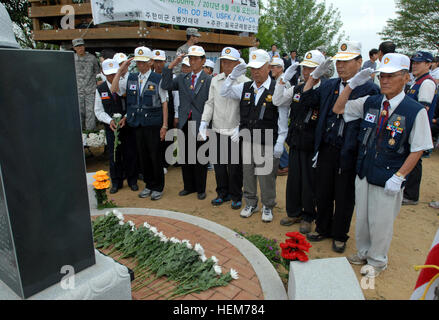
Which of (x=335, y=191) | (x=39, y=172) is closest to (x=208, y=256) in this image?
(x=335, y=191)

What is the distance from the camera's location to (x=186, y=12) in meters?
6.95

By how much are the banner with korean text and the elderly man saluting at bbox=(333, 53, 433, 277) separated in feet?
15.6

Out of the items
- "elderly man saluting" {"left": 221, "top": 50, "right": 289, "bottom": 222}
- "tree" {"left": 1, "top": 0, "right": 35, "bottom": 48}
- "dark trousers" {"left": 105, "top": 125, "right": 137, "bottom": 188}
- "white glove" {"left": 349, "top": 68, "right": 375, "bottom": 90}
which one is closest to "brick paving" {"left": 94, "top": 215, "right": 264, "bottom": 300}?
"elderly man saluting" {"left": 221, "top": 50, "right": 289, "bottom": 222}

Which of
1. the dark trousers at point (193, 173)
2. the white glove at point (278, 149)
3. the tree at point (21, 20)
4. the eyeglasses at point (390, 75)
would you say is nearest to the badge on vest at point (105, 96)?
the dark trousers at point (193, 173)

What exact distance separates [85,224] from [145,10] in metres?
5.33

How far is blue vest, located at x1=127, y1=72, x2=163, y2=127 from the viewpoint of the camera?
484 cm

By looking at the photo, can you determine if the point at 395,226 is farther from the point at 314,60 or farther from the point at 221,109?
the point at 221,109

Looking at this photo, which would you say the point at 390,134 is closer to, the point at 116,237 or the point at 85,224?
the point at 85,224

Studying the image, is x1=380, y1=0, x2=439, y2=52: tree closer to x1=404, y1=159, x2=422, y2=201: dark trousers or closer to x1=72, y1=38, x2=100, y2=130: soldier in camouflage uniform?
x1=404, y1=159, x2=422, y2=201: dark trousers

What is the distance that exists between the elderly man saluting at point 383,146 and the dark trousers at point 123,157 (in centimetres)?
366

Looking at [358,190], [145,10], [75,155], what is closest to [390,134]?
[358,190]

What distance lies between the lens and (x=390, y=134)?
9.41ft

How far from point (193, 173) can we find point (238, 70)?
2.10 metres

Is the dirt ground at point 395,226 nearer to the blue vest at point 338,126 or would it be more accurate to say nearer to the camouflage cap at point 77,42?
the blue vest at point 338,126
